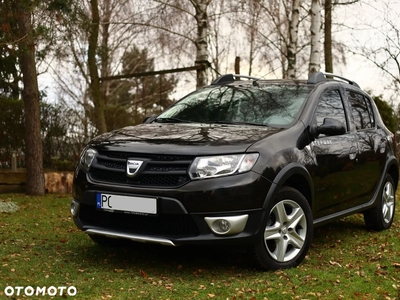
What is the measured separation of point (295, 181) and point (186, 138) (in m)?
1.21

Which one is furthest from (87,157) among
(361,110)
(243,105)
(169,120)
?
(361,110)

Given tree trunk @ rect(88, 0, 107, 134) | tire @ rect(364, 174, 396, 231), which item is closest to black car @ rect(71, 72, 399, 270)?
tire @ rect(364, 174, 396, 231)

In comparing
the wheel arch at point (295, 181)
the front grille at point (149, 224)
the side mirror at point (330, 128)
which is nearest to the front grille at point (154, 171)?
the front grille at point (149, 224)

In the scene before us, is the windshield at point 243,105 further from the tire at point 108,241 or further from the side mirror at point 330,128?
the tire at point 108,241

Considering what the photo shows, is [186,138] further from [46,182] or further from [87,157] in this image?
[46,182]

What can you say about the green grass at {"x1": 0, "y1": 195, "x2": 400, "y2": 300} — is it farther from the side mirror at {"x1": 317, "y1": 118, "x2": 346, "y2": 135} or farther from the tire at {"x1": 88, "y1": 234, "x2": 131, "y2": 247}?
the side mirror at {"x1": 317, "y1": 118, "x2": 346, "y2": 135}

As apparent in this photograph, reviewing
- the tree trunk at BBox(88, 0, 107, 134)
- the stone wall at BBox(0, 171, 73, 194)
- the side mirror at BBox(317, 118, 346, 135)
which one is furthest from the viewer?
the tree trunk at BBox(88, 0, 107, 134)

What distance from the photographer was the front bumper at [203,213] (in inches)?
192

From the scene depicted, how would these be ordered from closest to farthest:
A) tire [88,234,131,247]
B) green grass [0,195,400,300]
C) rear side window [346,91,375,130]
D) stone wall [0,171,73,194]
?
1. green grass [0,195,400,300]
2. tire [88,234,131,247]
3. rear side window [346,91,375,130]
4. stone wall [0,171,73,194]

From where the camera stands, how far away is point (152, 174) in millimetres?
4984

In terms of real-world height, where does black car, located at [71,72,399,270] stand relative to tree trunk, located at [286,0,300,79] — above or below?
below

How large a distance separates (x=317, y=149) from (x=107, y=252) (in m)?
2.32

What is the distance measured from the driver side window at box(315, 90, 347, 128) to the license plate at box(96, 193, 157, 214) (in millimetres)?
2056
